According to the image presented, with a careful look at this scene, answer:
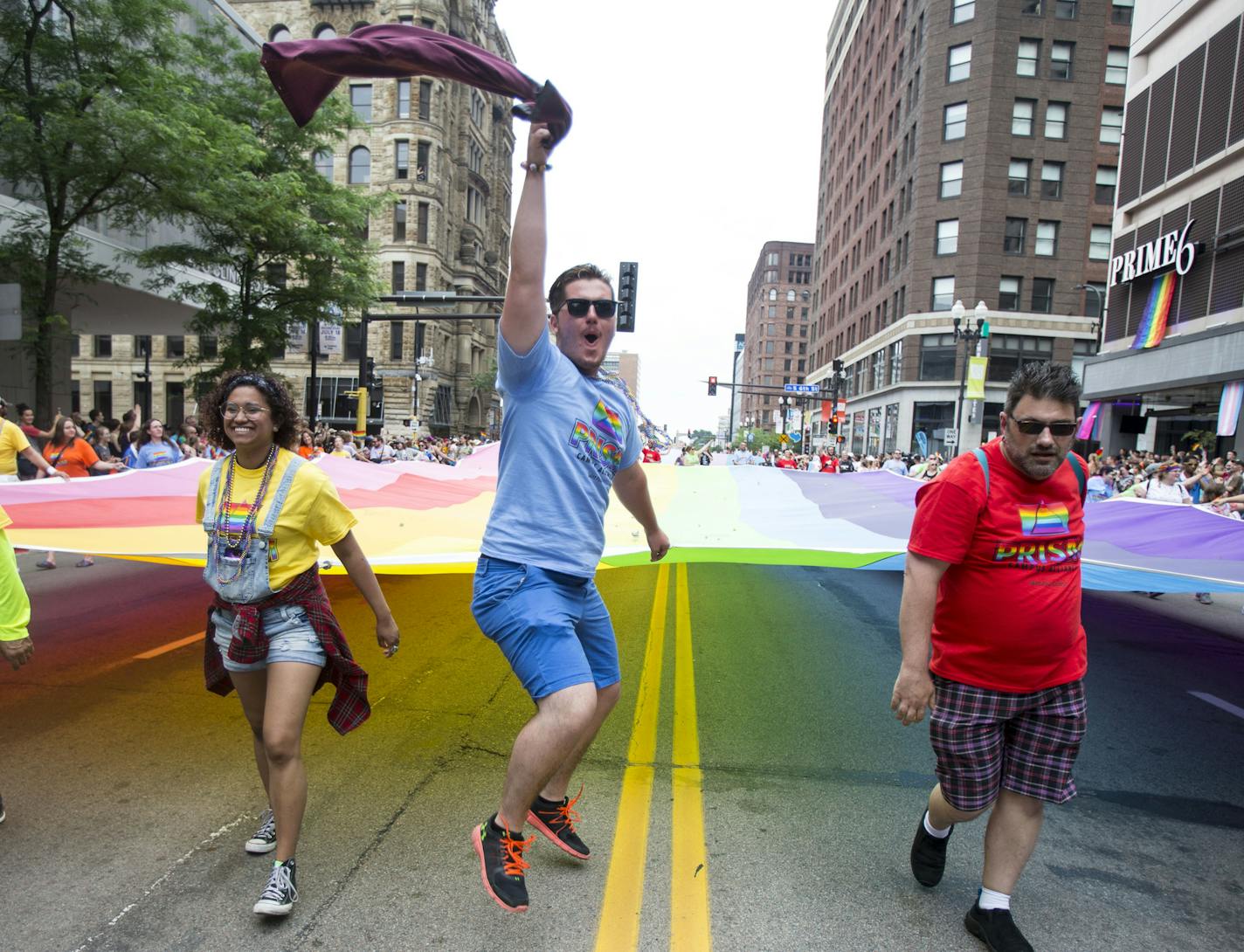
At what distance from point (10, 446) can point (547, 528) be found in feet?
23.0

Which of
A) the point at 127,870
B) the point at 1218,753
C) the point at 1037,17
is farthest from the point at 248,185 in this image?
the point at 1037,17

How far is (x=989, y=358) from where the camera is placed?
46719 millimetres

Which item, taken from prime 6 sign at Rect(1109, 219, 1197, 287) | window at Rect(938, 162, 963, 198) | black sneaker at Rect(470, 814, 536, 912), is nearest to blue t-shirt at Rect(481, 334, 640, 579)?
black sneaker at Rect(470, 814, 536, 912)

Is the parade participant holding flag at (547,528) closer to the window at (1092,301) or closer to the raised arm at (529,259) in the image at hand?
the raised arm at (529,259)

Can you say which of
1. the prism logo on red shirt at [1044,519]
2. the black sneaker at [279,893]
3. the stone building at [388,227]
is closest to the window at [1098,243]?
the stone building at [388,227]

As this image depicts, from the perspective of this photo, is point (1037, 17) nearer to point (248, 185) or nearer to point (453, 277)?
point (453, 277)

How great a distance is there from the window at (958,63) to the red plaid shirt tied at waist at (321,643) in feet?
171

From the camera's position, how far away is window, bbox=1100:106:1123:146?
44.9 metres

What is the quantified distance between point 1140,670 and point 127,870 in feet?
23.6

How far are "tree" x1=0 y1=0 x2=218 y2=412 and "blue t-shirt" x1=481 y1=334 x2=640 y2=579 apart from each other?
15653 millimetres

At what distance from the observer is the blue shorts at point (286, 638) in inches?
115

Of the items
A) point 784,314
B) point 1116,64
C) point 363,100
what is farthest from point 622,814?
point 784,314

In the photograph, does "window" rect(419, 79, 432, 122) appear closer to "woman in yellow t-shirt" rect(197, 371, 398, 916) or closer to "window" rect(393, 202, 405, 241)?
"window" rect(393, 202, 405, 241)

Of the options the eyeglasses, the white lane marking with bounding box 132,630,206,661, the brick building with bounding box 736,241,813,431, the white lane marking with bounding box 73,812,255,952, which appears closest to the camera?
the white lane marking with bounding box 73,812,255,952
